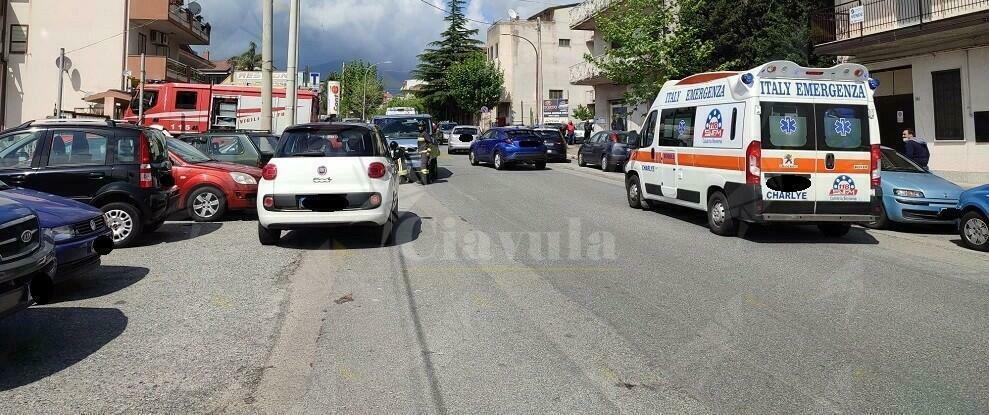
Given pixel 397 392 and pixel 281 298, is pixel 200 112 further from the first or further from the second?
pixel 397 392

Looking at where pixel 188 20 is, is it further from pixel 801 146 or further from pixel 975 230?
pixel 975 230

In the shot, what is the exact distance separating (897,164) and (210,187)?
1183 cm

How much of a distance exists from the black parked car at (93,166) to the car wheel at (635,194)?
8374 millimetres

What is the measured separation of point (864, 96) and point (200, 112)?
20.4m

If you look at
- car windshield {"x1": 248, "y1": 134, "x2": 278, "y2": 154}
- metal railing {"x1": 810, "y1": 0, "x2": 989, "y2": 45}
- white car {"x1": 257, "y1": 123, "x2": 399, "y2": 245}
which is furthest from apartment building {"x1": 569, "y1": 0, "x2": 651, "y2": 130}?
white car {"x1": 257, "y1": 123, "x2": 399, "y2": 245}

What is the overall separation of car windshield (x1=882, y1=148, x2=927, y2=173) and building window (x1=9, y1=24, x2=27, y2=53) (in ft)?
115

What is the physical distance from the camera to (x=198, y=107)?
23.6m

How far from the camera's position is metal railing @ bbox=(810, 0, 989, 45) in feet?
61.8

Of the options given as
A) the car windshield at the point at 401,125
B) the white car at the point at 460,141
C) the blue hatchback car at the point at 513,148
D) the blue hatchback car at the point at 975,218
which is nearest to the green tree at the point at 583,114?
the white car at the point at 460,141

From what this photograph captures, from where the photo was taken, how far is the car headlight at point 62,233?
21.0 ft

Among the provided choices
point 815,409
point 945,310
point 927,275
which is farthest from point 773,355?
point 927,275

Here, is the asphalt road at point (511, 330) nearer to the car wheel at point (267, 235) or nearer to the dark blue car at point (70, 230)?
the car wheel at point (267, 235)

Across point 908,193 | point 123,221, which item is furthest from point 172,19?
point 908,193

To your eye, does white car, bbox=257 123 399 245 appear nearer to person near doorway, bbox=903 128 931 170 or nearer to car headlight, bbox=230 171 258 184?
car headlight, bbox=230 171 258 184
